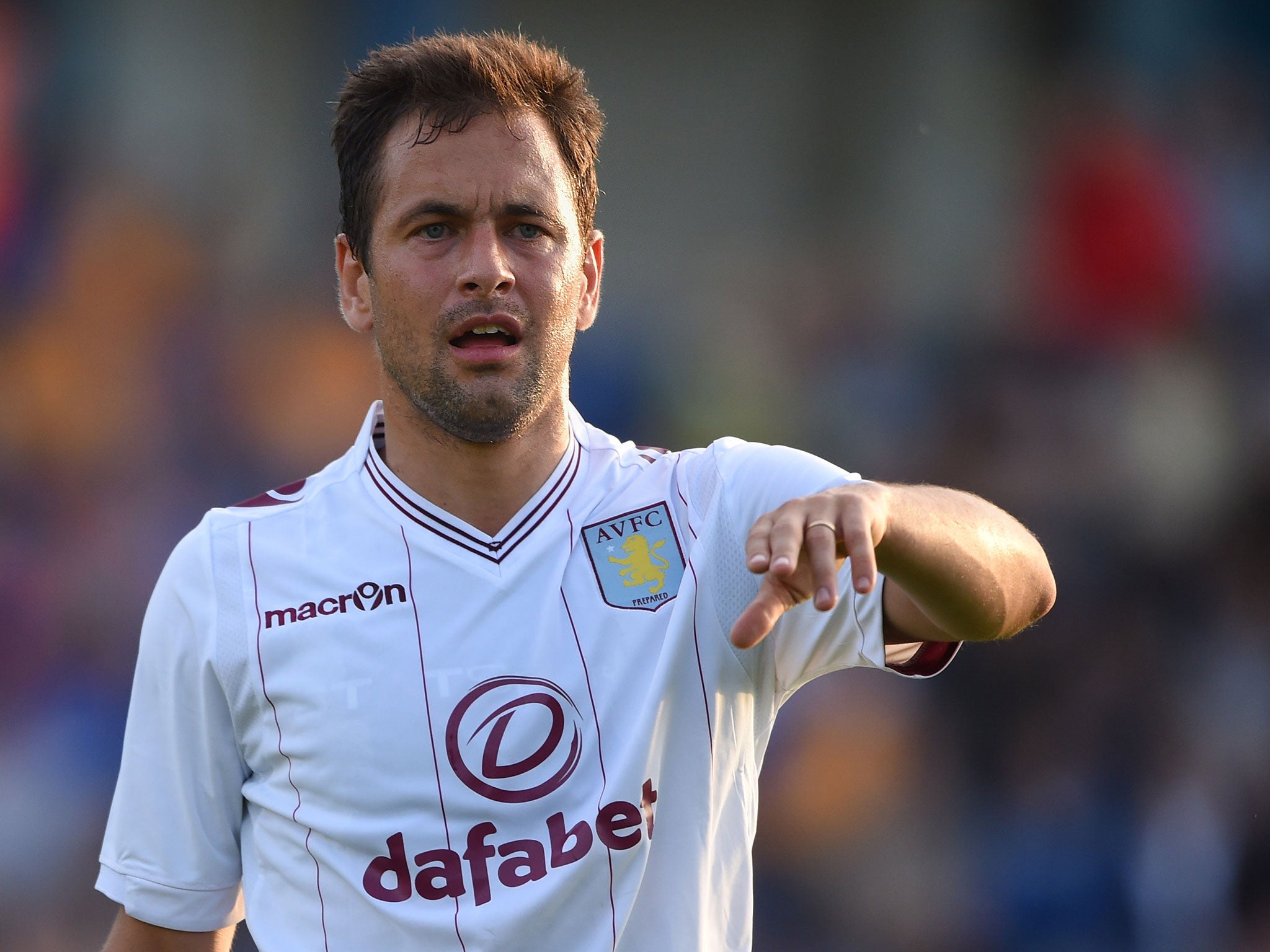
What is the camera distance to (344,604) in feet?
6.92

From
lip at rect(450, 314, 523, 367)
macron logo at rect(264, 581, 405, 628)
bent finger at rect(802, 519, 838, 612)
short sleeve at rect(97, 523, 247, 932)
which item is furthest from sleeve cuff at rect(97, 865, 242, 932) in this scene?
bent finger at rect(802, 519, 838, 612)

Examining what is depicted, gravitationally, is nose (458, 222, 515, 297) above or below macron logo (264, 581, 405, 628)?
above

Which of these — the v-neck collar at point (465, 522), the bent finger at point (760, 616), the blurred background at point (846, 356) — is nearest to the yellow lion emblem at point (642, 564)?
the v-neck collar at point (465, 522)

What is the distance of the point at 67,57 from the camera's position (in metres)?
5.61

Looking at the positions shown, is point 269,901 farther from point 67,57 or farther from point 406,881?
point 67,57

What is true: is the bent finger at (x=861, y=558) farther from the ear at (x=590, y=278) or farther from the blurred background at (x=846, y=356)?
the blurred background at (x=846, y=356)

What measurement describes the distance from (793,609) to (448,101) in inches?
40.7

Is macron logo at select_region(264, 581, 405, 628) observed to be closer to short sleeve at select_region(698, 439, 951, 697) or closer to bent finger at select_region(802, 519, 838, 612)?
short sleeve at select_region(698, 439, 951, 697)

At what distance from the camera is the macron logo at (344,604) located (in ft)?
6.88

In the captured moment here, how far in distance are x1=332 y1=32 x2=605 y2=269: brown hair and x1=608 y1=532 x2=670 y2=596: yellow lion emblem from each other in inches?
24.7

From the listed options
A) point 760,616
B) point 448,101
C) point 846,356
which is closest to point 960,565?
point 760,616

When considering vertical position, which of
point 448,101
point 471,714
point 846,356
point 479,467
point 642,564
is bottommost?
point 471,714

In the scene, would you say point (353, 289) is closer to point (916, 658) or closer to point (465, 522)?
point (465, 522)

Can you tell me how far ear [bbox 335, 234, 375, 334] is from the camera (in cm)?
239
